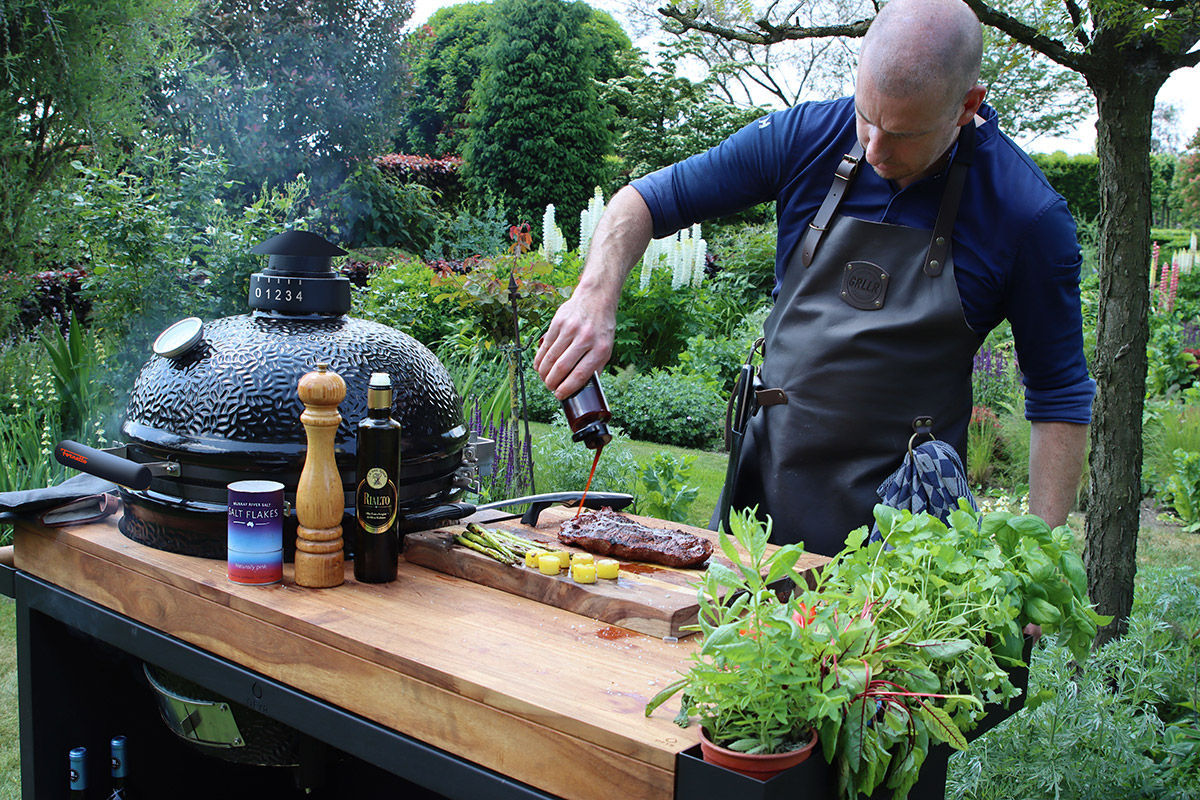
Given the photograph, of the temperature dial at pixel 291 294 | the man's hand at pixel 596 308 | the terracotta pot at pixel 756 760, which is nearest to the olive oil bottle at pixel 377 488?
the man's hand at pixel 596 308

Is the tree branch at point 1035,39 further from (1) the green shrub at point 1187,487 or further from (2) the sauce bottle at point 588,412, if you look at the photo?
(1) the green shrub at point 1187,487

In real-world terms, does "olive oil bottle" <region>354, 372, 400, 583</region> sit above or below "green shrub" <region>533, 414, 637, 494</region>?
above

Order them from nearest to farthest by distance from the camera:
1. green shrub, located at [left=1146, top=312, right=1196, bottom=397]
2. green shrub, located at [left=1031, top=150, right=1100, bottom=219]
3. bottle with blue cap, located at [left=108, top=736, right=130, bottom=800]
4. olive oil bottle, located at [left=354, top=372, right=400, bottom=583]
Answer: olive oil bottle, located at [left=354, top=372, right=400, bottom=583], bottle with blue cap, located at [left=108, top=736, right=130, bottom=800], green shrub, located at [left=1146, top=312, right=1196, bottom=397], green shrub, located at [left=1031, top=150, right=1100, bottom=219]

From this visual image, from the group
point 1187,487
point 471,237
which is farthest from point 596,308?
point 471,237

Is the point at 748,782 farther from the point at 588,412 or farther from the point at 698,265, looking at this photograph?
the point at 698,265

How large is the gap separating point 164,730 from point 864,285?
1.96 m

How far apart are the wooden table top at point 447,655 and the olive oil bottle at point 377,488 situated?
1.8 inches

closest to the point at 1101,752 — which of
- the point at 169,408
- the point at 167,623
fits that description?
the point at 167,623

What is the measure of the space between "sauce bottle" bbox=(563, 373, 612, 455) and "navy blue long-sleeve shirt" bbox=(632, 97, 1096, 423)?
2.17ft

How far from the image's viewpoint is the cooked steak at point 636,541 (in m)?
1.78

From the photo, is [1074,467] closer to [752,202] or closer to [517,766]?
[752,202]

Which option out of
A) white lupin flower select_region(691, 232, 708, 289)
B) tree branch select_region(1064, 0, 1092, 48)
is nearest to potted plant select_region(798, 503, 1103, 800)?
tree branch select_region(1064, 0, 1092, 48)

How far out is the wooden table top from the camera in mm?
1148

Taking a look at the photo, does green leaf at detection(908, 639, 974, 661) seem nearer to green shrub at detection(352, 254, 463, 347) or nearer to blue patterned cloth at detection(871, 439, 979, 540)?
blue patterned cloth at detection(871, 439, 979, 540)
